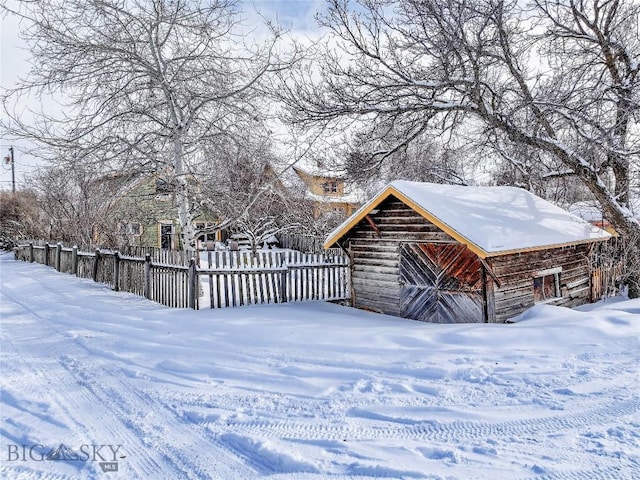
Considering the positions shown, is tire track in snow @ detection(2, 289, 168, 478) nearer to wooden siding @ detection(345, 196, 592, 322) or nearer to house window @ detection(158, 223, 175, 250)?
wooden siding @ detection(345, 196, 592, 322)

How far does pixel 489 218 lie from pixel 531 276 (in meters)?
1.97

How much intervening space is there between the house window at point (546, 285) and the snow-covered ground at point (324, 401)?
11.4ft

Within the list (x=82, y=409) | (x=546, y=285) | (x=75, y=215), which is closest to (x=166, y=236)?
(x=75, y=215)

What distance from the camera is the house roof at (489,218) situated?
9.44m

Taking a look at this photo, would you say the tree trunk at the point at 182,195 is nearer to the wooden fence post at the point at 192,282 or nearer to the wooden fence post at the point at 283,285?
the wooden fence post at the point at 192,282

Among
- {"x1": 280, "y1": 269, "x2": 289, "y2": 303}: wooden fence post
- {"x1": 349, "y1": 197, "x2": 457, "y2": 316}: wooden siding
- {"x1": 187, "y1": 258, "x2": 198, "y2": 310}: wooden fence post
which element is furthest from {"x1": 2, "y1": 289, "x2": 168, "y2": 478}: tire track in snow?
{"x1": 349, "y1": 197, "x2": 457, "y2": 316}: wooden siding

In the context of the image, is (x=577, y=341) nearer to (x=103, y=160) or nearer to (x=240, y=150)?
(x=240, y=150)

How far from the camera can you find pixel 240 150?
1357 centimetres

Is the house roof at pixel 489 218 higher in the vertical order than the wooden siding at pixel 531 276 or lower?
higher

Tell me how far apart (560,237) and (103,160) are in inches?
503

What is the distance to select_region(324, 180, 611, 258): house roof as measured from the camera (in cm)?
944

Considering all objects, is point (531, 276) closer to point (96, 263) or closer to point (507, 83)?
point (507, 83)

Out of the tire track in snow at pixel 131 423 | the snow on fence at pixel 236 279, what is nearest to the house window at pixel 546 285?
the snow on fence at pixel 236 279

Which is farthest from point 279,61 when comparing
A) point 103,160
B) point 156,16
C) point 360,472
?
point 360,472
